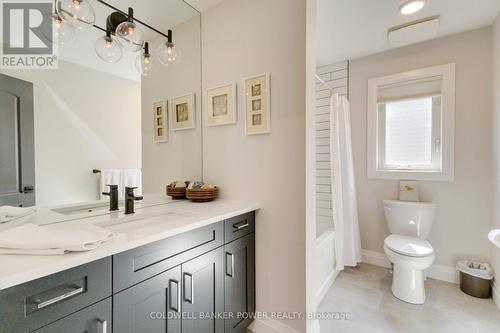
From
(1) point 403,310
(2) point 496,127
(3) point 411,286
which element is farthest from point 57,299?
(2) point 496,127

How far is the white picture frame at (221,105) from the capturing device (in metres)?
1.67

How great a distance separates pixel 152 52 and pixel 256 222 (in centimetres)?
148

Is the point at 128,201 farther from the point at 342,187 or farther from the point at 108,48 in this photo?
the point at 342,187

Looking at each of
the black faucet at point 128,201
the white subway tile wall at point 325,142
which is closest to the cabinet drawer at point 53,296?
the black faucet at point 128,201

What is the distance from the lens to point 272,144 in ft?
4.93

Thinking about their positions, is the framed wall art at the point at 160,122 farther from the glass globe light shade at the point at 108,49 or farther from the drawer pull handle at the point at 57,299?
the drawer pull handle at the point at 57,299

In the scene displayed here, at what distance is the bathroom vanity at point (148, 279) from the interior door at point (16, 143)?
0.29 m

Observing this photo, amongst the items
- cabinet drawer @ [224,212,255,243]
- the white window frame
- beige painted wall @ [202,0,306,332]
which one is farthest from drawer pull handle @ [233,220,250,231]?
the white window frame

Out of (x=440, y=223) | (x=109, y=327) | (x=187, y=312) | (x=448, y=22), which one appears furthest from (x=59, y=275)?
(x=448, y=22)

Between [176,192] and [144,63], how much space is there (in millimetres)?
979

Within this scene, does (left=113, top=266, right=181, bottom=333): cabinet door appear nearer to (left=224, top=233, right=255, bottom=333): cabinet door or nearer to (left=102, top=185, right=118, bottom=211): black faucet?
(left=224, top=233, right=255, bottom=333): cabinet door

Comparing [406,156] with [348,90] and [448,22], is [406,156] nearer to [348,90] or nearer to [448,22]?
[348,90]

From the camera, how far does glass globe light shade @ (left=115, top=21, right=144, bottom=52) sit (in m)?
1.38

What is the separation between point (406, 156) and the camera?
7.94 feet
